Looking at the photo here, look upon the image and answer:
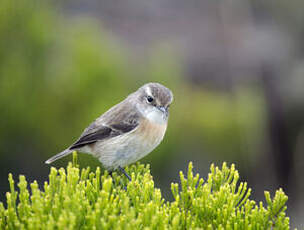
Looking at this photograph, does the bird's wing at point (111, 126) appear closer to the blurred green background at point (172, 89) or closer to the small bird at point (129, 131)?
the small bird at point (129, 131)

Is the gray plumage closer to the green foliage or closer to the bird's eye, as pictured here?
the bird's eye

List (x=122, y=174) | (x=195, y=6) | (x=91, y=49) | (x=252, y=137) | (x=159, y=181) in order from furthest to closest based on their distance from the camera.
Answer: (x=195, y=6)
(x=252, y=137)
(x=159, y=181)
(x=91, y=49)
(x=122, y=174)

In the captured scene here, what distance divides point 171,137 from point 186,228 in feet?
20.3

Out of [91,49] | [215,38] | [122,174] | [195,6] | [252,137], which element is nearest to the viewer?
[122,174]

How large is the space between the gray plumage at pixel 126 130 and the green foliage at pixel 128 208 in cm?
110

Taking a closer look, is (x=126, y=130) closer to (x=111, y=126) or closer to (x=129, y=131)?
(x=129, y=131)

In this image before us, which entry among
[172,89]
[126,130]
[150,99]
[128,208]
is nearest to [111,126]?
[126,130]

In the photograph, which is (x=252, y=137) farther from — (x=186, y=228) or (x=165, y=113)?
(x=186, y=228)

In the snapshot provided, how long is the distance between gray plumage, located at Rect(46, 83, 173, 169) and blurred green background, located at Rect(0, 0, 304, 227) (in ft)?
12.8

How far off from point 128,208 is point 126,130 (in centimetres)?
193

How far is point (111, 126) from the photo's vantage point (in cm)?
521

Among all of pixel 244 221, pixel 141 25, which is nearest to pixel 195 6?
pixel 141 25

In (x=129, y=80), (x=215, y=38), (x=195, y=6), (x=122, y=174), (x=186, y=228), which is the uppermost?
(x=195, y=6)

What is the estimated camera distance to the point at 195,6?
2256 centimetres
